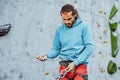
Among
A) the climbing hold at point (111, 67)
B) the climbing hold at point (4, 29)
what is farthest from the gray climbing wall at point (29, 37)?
the climbing hold at point (111, 67)

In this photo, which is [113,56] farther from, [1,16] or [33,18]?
[1,16]

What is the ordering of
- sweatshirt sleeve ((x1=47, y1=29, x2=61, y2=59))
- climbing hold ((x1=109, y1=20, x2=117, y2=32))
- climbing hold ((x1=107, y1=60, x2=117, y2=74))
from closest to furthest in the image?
sweatshirt sleeve ((x1=47, y1=29, x2=61, y2=59)), climbing hold ((x1=107, y1=60, x2=117, y2=74)), climbing hold ((x1=109, y1=20, x2=117, y2=32))

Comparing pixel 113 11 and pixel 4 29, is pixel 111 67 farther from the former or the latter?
pixel 4 29

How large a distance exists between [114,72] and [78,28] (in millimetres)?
4049

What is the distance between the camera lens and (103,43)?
25.2ft

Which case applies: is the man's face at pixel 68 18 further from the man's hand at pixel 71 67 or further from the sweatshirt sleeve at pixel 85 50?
the man's hand at pixel 71 67

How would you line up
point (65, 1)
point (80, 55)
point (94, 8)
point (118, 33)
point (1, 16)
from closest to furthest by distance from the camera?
point (80, 55) → point (1, 16) → point (65, 1) → point (94, 8) → point (118, 33)

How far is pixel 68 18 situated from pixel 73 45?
1.02ft

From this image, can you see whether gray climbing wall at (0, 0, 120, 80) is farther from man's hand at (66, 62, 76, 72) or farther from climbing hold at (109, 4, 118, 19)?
man's hand at (66, 62, 76, 72)

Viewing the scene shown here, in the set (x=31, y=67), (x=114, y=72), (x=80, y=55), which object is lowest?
(x=114, y=72)

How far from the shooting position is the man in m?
4.00

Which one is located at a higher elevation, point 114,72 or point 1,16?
point 1,16

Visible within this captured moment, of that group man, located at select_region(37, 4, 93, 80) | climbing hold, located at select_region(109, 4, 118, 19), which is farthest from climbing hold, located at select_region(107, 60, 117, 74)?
man, located at select_region(37, 4, 93, 80)

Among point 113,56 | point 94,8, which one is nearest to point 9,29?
point 94,8
